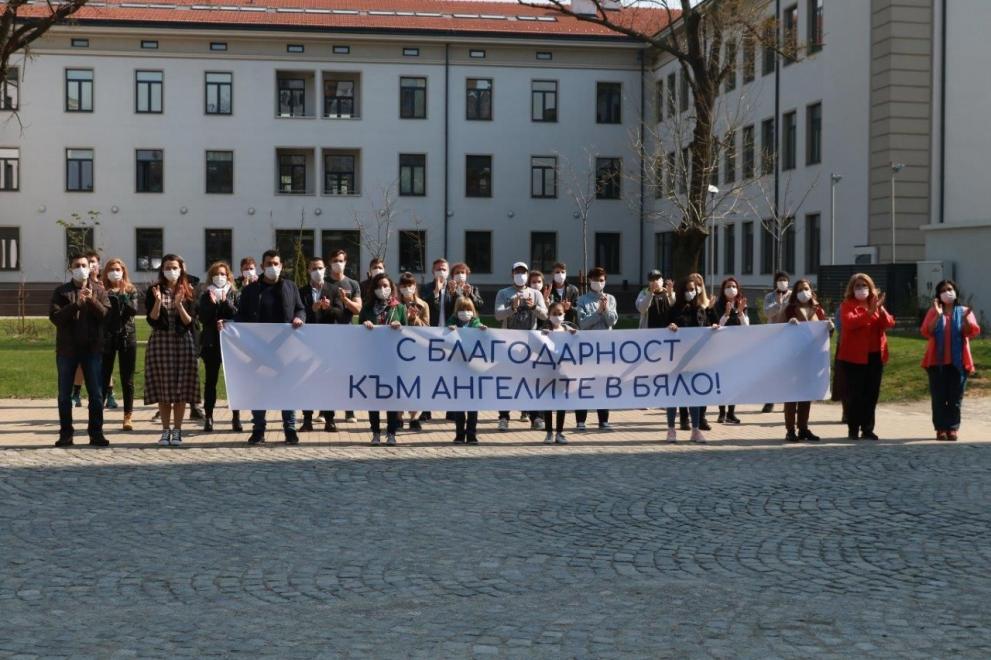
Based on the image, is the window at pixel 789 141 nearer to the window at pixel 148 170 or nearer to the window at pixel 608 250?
the window at pixel 608 250

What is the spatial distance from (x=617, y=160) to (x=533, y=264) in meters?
6.08

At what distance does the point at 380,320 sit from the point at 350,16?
47.6m

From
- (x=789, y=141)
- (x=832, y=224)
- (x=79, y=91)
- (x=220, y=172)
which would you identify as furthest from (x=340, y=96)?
(x=832, y=224)

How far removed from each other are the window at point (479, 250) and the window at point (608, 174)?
5.32 m

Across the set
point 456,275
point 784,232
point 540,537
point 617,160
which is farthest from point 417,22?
point 540,537

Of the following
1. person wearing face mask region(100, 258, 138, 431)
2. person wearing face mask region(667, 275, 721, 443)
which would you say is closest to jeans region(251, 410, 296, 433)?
person wearing face mask region(100, 258, 138, 431)

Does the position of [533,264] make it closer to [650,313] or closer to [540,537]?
[650,313]

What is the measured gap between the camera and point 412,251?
61.8m

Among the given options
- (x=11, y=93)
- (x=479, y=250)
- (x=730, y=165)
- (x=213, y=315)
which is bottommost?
(x=213, y=315)

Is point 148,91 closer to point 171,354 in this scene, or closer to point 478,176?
point 478,176

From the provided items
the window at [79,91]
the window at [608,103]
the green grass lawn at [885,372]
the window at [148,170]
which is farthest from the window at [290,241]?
the green grass lawn at [885,372]

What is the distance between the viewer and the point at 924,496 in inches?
465

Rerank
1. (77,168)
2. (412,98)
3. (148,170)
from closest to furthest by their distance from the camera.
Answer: (77,168) < (148,170) < (412,98)

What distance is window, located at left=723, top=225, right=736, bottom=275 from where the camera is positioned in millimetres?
52969
